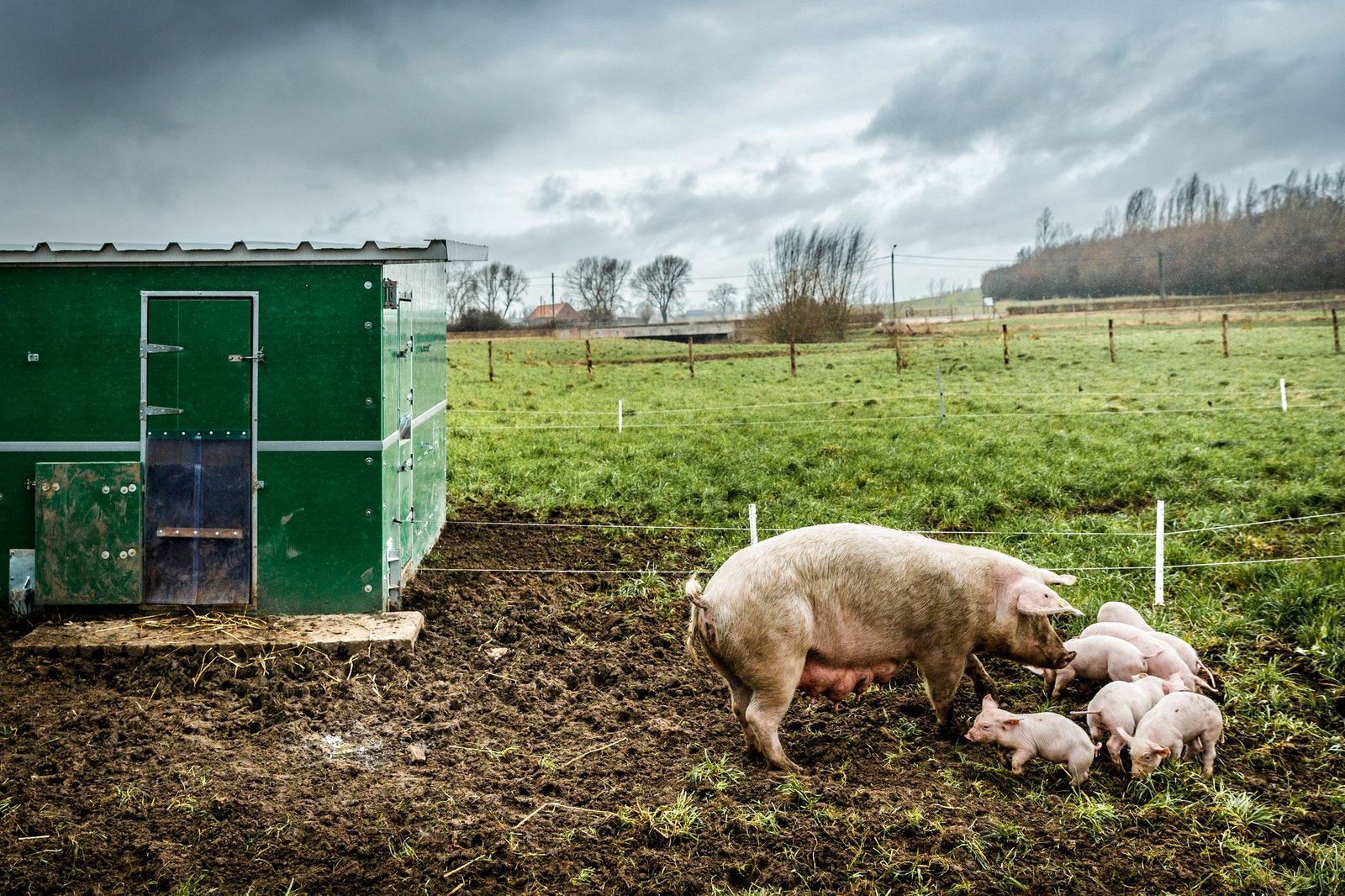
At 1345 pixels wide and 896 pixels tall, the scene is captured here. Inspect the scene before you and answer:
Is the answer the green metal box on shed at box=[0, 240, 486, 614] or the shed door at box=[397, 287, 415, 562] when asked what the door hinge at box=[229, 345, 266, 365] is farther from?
the shed door at box=[397, 287, 415, 562]

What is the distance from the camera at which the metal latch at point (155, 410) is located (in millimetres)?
7363

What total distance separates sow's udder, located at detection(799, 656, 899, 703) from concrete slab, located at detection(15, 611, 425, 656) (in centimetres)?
303

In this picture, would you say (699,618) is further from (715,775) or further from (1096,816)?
(1096,816)

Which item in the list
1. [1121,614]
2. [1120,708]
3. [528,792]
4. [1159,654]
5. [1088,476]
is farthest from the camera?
[1088,476]

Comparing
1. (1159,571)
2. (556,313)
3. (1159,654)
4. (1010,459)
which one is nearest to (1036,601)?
(1159,654)

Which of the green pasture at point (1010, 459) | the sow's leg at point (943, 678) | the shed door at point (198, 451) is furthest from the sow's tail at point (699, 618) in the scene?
the shed door at point (198, 451)

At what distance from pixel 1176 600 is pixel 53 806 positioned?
7502 millimetres

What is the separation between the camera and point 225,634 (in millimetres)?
6922

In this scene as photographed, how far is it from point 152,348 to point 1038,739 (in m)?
6.69

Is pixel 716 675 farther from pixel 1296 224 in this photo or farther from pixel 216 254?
pixel 1296 224

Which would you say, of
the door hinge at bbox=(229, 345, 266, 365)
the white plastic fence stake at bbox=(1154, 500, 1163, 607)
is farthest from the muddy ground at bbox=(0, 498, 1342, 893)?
the door hinge at bbox=(229, 345, 266, 365)

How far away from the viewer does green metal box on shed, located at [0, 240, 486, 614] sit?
7.35 m

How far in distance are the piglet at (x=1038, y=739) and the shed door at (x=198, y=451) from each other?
545 cm

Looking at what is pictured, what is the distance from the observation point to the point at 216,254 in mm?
7238
